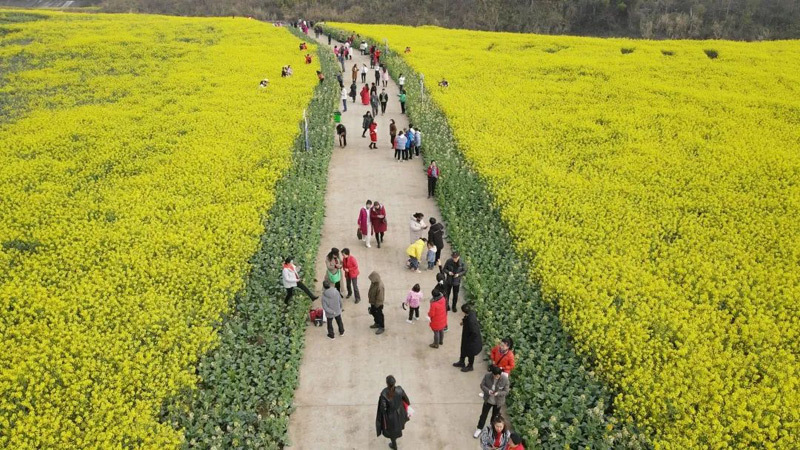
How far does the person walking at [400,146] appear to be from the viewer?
22.0 meters

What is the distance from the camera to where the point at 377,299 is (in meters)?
12.1

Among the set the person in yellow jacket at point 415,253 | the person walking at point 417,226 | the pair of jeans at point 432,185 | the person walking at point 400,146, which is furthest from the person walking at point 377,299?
the person walking at point 400,146

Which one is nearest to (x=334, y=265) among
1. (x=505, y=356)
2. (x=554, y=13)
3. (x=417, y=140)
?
(x=505, y=356)

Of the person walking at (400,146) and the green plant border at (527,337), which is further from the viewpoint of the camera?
the person walking at (400,146)

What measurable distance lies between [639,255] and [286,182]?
37.7ft

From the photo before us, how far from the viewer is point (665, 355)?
35.8ft

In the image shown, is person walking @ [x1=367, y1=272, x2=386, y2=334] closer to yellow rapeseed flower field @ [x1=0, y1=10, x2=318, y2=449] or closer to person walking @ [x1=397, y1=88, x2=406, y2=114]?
yellow rapeseed flower field @ [x1=0, y1=10, x2=318, y2=449]

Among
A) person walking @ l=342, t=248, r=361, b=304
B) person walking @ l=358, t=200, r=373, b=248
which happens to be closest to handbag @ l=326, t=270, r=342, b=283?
person walking @ l=342, t=248, r=361, b=304

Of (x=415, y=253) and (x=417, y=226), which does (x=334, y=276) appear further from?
(x=417, y=226)

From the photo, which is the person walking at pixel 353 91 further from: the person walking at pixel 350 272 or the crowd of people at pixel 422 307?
the person walking at pixel 350 272

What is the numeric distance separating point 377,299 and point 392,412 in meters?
3.29

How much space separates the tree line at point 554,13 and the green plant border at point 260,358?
228 feet

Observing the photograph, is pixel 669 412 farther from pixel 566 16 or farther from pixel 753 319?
pixel 566 16

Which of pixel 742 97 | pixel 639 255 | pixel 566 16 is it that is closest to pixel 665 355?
pixel 639 255
